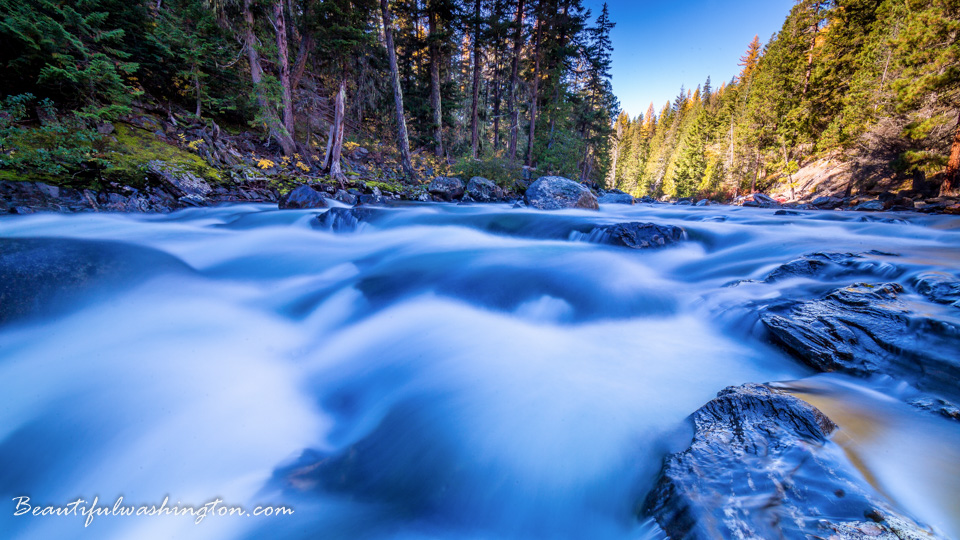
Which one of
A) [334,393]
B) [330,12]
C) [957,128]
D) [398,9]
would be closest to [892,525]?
[334,393]

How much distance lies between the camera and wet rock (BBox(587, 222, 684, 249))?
562 centimetres

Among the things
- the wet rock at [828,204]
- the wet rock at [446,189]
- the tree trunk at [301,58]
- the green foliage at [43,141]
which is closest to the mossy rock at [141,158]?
the green foliage at [43,141]

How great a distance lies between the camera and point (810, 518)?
3.46ft

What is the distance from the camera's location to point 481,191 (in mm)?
Answer: 12344

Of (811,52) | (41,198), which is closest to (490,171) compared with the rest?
(41,198)

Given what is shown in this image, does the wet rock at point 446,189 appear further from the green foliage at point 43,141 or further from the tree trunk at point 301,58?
the green foliage at point 43,141

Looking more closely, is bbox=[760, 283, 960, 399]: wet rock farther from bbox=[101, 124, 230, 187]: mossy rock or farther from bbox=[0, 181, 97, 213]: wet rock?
bbox=[101, 124, 230, 187]: mossy rock

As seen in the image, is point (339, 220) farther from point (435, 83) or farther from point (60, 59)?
point (435, 83)

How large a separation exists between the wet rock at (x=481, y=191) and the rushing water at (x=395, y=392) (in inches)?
313

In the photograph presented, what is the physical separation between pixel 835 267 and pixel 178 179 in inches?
452

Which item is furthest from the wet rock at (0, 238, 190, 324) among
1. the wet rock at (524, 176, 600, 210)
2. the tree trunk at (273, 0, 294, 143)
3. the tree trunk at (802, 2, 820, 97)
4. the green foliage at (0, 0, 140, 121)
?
the tree trunk at (802, 2, 820, 97)

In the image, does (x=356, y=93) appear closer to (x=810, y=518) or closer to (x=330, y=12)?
(x=330, y=12)

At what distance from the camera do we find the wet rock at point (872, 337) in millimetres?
1915

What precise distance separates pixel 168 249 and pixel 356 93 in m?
13.7
